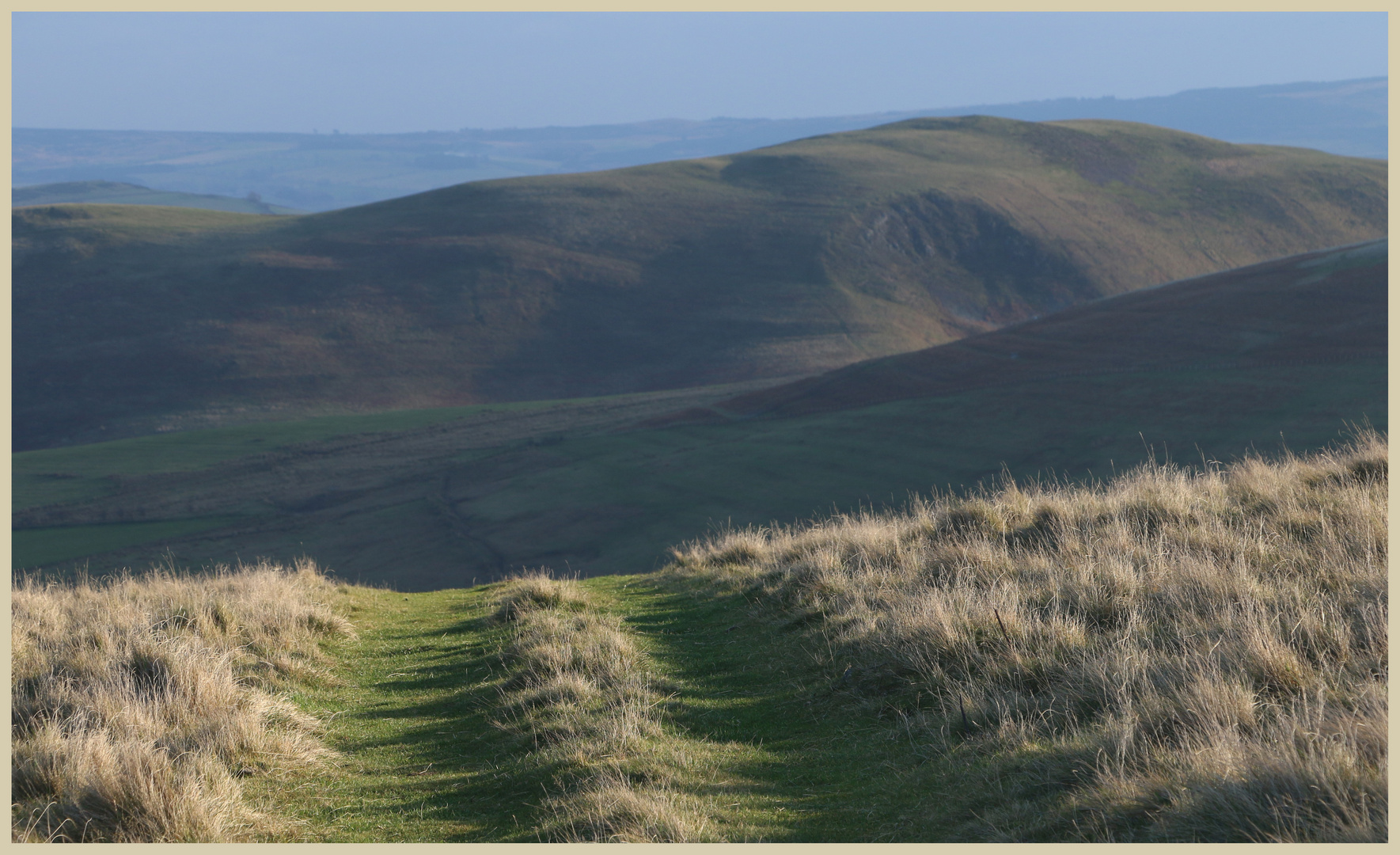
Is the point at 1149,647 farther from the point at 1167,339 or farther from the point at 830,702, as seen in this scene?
the point at 1167,339

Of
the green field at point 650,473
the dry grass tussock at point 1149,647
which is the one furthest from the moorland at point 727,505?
the green field at point 650,473

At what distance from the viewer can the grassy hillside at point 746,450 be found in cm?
3409

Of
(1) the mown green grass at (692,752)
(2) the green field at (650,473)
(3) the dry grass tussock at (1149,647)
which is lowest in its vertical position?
(2) the green field at (650,473)

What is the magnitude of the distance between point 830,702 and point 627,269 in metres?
86.6

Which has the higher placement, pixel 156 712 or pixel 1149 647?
pixel 1149 647

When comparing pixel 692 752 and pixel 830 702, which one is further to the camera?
pixel 830 702

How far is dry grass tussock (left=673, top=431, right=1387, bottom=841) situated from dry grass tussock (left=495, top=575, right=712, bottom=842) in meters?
1.54

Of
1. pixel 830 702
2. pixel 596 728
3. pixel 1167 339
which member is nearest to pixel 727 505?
pixel 1167 339

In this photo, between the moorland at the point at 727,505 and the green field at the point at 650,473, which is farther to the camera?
the green field at the point at 650,473

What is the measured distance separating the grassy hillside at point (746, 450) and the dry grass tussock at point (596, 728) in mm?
22728

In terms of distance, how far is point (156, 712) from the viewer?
650 centimetres

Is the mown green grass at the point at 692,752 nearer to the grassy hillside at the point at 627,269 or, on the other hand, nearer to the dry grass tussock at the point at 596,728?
the dry grass tussock at the point at 596,728

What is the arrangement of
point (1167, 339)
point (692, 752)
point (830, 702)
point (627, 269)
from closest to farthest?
1. point (692, 752)
2. point (830, 702)
3. point (1167, 339)
4. point (627, 269)

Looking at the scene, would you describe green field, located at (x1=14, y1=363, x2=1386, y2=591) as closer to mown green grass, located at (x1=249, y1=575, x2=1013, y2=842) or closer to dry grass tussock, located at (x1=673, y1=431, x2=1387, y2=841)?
dry grass tussock, located at (x1=673, y1=431, x2=1387, y2=841)
